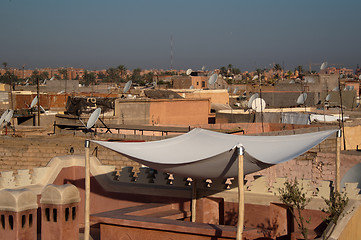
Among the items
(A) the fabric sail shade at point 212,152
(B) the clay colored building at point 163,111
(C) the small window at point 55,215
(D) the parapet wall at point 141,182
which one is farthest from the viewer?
(B) the clay colored building at point 163,111

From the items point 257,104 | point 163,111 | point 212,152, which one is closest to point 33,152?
point 212,152

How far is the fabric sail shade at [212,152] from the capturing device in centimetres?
792

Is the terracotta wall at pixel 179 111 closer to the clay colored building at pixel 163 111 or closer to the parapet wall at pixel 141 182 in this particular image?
the clay colored building at pixel 163 111

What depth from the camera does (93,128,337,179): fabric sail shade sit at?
792 centimetres

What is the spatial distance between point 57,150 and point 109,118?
9251 millimetres

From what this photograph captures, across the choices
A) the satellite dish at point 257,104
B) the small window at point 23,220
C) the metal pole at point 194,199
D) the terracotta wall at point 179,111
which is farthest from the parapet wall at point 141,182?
the terracotta wall at point 179,111

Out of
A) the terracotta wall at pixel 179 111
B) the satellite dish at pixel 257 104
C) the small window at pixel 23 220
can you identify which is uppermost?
the satellite dish at pixel 257 104

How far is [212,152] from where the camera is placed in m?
8.15

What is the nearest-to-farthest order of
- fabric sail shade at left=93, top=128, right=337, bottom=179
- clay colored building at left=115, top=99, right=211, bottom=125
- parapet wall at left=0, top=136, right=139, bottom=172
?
fabric sail shade at left=93, top=128, right=337, bottom=179
parapet wall at left=0, top=136, right=139, bottom=172
clay colored building at left=115, top=99, right=211, bottom=125

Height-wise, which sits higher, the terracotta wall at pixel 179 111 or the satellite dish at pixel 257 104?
the satellite dish at pixel 257 104

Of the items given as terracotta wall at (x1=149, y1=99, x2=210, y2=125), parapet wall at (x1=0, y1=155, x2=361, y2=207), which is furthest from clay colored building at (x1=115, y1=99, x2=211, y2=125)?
parapet wall at (x1=0, y1=155, x2=361, y2=207)

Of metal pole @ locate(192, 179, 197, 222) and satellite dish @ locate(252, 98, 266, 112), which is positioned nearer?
metal pole @ locate(192, 179, 197, 222)

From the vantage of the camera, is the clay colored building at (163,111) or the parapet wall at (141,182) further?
the clay colored building at (163,111)

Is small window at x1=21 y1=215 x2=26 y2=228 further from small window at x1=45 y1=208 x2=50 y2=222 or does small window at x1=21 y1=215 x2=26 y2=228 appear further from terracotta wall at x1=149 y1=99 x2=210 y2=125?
terracotta wall at x1=149 y1=99 x2=210 y2=125
